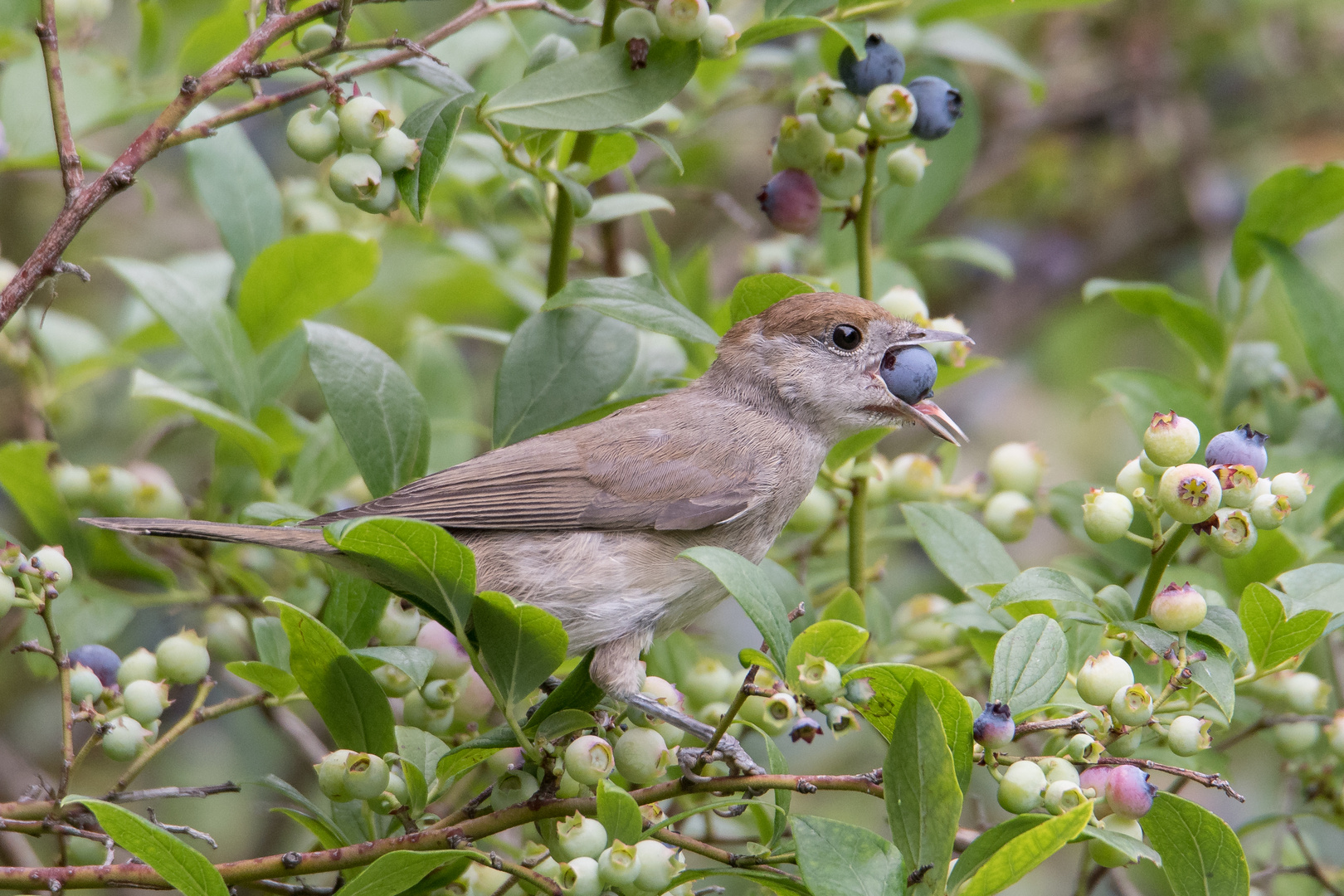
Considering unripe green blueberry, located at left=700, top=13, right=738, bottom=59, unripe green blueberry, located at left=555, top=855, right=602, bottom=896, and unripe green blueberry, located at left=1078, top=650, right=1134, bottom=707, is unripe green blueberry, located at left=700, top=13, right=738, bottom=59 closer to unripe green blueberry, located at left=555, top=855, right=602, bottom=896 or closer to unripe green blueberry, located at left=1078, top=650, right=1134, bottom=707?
unripe green blueberry, located at left=1078, top=650, right=1134, bottom=707

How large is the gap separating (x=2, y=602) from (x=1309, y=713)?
2.73 meters

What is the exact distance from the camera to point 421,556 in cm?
207

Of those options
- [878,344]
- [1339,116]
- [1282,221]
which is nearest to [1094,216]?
[1339,116]

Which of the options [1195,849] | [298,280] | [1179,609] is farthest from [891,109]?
[1195,849]

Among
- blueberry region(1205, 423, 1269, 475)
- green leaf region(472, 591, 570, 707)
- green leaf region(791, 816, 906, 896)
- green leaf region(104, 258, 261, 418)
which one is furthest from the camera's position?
green leaf region(104, 258, 261, 418)

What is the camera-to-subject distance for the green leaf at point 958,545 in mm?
2736

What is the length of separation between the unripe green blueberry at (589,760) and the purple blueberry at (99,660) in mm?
1035

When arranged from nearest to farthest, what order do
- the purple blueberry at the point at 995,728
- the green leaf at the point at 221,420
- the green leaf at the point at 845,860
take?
1. the green leaf at the point at 845,860
2. the purple blueberry at the point at 995,728
3. the green leaf at the point at 221,420

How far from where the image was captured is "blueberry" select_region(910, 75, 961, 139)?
2936 millimetres

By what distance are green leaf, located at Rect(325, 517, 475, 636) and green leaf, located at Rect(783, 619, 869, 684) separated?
0.55 meters

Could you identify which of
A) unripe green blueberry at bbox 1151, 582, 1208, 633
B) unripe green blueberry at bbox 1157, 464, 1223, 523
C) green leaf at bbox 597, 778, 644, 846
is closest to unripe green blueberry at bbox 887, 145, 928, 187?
unripe green blueberry at bbox 1157, 464, 1223, 523

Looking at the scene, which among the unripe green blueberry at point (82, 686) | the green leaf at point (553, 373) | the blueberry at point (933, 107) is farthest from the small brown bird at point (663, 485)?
the blueberry at point (933, 107)

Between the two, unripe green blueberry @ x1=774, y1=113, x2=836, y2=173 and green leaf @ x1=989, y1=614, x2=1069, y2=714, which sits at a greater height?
unripe green blueberry @ x1=774, y1=113, x2=836, y2=173

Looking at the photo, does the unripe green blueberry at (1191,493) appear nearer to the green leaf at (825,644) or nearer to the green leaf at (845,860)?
the green leaf at (825,644)
